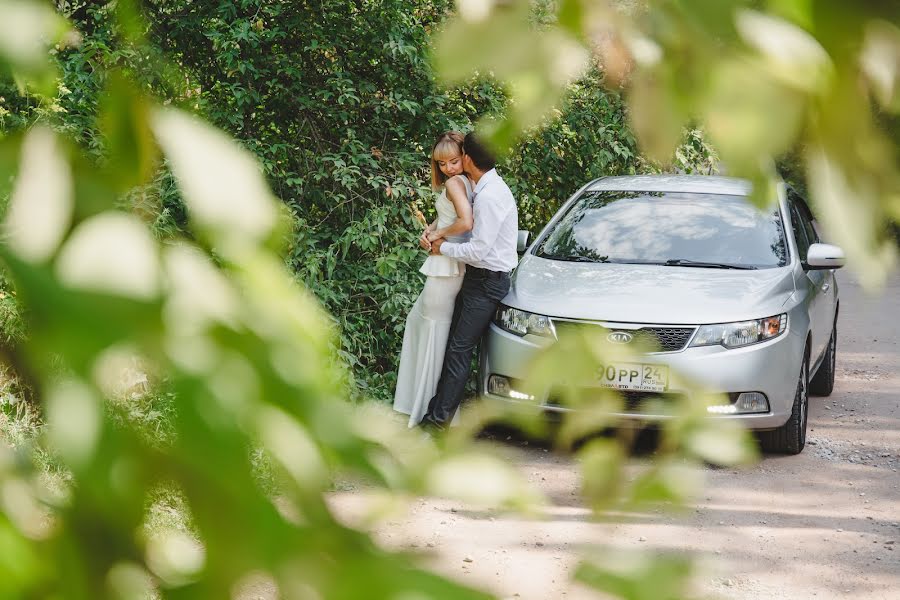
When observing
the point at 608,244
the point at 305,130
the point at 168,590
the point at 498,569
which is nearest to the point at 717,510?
the point at 498,569

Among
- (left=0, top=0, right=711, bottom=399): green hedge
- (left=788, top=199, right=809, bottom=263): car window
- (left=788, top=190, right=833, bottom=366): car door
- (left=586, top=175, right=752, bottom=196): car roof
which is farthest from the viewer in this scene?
(left=0, top=0, right=711, bottom=399): green hedge

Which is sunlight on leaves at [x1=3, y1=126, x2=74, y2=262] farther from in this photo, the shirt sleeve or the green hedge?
the green hedge

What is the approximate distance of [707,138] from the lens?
16.5 inches

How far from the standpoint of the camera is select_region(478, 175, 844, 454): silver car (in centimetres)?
491

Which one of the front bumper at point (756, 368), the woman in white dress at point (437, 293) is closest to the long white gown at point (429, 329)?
the woman in white dress at point (437, 293)

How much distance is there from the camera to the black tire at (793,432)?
208 inches

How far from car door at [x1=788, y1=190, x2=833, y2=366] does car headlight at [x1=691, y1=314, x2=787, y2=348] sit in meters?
0.61

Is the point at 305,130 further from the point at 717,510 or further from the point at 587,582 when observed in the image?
the point at 587,582

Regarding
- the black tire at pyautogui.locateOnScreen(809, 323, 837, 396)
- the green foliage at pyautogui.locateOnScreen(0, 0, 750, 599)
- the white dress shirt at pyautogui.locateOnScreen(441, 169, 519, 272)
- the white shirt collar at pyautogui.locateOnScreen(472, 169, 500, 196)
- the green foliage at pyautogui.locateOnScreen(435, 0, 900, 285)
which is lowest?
the black tire at pyautogui.locateOnScreen(809, 323, 837, 396)

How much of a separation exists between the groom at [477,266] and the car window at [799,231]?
169 cm

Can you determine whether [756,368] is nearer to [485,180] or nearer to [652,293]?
[652,293]

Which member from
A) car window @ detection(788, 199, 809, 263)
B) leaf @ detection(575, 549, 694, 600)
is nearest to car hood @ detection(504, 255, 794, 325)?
car window @ detection(788, 199, 809, 263)

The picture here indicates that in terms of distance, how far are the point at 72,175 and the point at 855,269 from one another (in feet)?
1.14

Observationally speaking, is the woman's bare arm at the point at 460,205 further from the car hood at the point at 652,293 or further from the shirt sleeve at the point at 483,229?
the car hood at the point at 652,293
